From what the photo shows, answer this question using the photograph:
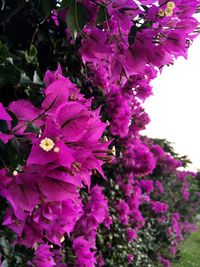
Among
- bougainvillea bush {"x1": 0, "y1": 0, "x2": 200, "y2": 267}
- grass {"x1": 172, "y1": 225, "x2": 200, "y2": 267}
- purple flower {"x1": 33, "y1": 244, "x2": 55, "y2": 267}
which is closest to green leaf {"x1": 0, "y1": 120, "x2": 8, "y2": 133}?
bougainvillea bush {"x1": 0, "y1": 0, "x2": 200, "y2": 267}

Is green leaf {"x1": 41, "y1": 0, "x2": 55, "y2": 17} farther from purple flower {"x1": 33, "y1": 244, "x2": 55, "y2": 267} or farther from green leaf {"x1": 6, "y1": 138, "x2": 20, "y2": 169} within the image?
purple flower {"x1": 33, "y1": 244, "x2": 55, "y2": 267}

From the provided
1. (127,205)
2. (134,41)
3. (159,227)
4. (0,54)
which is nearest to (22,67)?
(0,54)

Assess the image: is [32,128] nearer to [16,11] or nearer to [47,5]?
[47,5]

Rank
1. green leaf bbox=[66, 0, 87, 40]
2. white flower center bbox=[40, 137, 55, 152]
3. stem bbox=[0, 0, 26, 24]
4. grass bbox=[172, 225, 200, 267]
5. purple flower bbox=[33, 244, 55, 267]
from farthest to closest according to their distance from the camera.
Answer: grass bbox=[172, 225, 200, 267]
purple flower bbox=[33, 244, 55, 267]
stem bbox=[0, 0, 26, 24]
green leaf bbox=[66, 0, 87, 40]
white flower center bbox=[40, 137, 55, 152]

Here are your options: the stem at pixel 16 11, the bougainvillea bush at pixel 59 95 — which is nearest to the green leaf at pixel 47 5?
the bougainvillea bush at pixel 59 95

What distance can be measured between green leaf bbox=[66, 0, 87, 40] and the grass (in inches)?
287

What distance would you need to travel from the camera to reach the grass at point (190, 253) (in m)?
7.93

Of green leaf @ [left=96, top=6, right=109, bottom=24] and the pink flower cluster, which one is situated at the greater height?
green leaf @ [left=96, top=6, right=109, bottom=24]

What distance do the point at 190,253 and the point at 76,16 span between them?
30.1 feet

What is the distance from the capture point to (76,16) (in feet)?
2.81

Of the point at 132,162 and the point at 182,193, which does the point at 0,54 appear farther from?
the point at 182,193

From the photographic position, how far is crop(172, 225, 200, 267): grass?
7926 mm

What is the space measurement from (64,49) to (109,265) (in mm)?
2370

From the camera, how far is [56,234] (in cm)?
109
